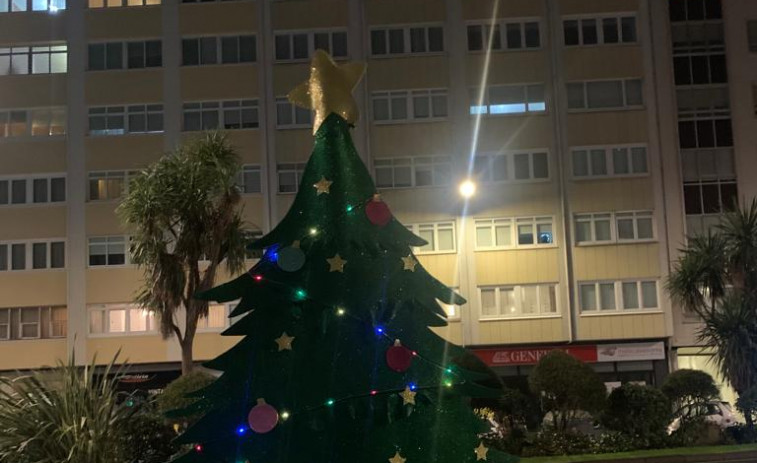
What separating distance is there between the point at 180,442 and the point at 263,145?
2908cm

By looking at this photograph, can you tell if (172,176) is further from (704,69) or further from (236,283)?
(704,69)

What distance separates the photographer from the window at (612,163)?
34500 millimetres

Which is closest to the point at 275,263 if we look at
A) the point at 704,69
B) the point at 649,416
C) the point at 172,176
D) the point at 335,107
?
the point at 335,107

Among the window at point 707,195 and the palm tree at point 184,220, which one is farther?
the window at point 707,195

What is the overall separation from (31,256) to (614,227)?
23282 millimetres

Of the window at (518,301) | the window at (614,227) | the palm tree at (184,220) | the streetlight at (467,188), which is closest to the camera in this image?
the palm tree at (184,220)

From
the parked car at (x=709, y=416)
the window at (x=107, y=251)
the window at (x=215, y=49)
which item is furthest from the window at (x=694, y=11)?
the window at (x=107, y=251)

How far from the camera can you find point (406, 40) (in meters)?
35.4

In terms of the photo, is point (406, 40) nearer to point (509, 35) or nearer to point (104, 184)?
point (509, 35)

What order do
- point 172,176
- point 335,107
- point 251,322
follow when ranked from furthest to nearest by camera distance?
point 172,176 < point 335,107 < point 251,322

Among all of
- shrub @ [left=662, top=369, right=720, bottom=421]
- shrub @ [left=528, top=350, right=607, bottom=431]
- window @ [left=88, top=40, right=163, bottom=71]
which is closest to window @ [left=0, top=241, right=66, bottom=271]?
window @ [left=88, top=40, right=163, bottom=71]

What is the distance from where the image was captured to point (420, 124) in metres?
35.0

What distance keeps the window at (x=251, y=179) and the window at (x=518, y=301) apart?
9806mm

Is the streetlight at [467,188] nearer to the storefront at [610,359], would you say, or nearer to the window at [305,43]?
the storefront at [610,359]
